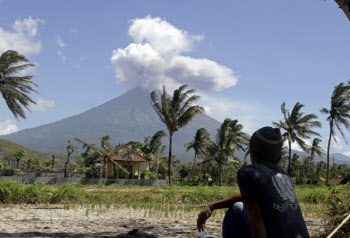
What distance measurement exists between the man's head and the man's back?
0.12 metres

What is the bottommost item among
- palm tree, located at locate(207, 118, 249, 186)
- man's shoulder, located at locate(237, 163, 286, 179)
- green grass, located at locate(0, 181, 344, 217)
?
green grass, located at locate(0, 181, 344, 217)

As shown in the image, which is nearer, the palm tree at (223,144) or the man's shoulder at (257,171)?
the man's shoulder at (257,171)

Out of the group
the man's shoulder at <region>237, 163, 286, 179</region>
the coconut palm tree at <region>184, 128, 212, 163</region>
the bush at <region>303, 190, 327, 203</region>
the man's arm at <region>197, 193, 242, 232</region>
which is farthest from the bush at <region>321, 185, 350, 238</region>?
the coconut palm tree at <region>184, 128, 212, 163</region>

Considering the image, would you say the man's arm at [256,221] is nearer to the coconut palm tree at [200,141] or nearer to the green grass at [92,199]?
the green grass at [92,199]

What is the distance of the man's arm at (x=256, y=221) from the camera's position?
1.59 meters

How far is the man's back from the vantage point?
160cm

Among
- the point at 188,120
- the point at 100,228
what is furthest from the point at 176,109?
the point at 100,228

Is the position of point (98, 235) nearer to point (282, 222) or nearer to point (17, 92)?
point (282, 222)

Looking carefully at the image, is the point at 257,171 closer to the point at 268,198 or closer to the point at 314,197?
the point at 268,198

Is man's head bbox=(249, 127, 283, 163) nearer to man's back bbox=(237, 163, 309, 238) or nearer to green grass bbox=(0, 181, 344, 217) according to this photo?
man's back bbox=(237, 163, 309, 238)

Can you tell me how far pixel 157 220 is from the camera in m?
6.52

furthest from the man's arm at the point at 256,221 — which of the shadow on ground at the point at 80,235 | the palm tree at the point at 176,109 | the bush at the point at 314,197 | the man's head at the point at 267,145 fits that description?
the palm tree at the point at 176,109

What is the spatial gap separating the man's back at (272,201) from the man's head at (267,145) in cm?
12

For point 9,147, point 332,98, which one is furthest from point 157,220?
point 9,147
